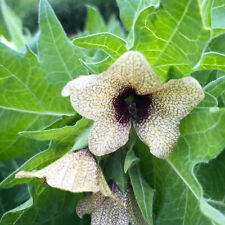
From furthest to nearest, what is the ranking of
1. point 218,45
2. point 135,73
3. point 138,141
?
point 218,45 < point 138,141 < point 135,73

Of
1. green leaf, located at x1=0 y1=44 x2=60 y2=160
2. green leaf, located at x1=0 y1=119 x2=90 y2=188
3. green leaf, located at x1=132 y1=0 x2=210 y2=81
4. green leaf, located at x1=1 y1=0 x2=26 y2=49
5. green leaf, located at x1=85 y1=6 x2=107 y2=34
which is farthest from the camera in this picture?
green leaf, located at x1=1 y1=0 x2=26 y2=49

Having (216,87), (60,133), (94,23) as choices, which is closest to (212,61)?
(216,87)

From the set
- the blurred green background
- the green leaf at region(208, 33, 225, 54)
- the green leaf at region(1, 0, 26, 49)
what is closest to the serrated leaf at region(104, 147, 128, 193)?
the green leaf at region(208, 33, 225, 54)

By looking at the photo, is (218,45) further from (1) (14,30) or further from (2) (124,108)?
(1) (14,30)

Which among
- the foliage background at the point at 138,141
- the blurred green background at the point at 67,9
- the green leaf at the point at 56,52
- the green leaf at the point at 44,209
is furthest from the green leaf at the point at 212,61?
the blurred green background at the point at 67,9

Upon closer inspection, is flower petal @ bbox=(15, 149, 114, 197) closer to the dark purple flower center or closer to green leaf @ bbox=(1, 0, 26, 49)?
the dark purple flower center

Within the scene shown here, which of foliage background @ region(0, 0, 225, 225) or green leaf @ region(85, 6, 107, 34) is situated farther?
green leaf @ region(85, 6, 107, 34)

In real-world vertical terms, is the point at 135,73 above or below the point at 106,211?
above
